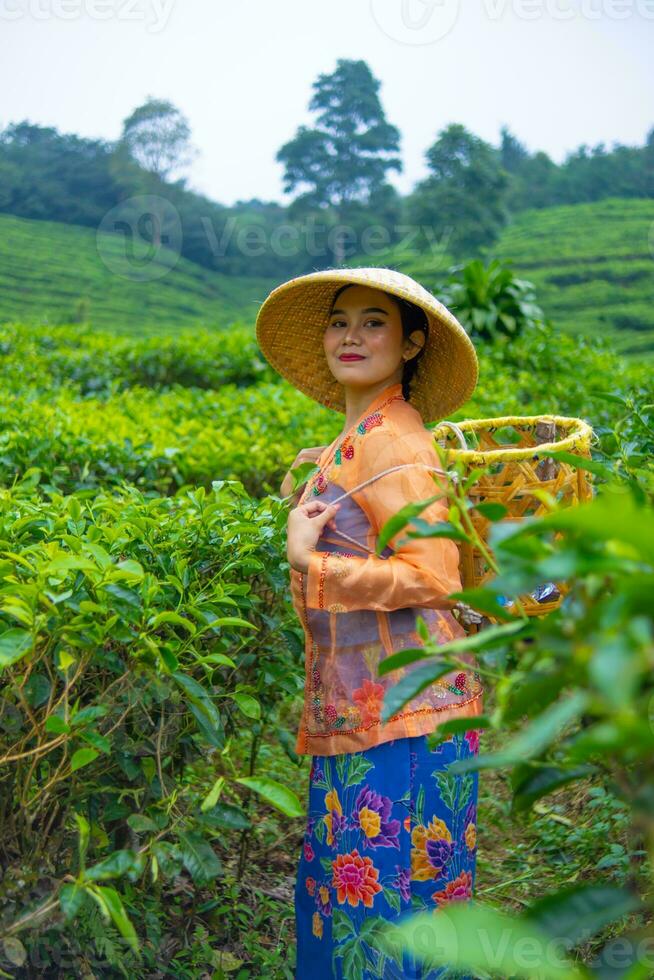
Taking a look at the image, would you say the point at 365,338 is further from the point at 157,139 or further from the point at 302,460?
the point at 157,139

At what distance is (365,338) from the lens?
1.67m

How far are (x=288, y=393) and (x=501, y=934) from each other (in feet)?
12.3

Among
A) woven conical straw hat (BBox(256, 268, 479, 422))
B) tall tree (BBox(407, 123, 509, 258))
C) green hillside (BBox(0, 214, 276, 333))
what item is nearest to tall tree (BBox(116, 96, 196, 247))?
green hillside (BBox(0, 214, 276, 333))

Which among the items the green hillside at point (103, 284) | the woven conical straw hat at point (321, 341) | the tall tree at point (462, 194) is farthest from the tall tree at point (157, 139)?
the woven conical straw hat at point (321, 341)

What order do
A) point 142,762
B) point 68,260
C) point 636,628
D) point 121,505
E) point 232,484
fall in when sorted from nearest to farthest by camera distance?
point 636,628 < point 142,762 < point 232,484 < point 121,505 < point 68,260

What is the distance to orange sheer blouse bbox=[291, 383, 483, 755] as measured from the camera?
146cm

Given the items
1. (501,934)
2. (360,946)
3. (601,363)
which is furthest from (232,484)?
(601,363)

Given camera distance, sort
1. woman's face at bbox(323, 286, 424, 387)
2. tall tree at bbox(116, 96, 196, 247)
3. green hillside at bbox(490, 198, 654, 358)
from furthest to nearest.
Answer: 1. tall tree at bbox(116, 96, 196, 247)
2. green hillside at bbox(490, 198, 654, 358)
3. woman's face at bbox(323, 286, 424, 387)

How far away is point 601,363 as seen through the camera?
518cm

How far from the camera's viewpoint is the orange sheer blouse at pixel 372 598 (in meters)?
1.46

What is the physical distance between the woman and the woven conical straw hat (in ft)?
0.03

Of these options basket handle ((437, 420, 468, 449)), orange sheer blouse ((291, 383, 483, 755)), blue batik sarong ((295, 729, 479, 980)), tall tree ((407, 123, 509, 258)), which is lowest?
blue batik sarong ((295, 729, 479, 980))

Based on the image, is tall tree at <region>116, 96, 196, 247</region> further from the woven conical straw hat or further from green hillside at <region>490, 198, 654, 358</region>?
Answer: the woven conical straw hat

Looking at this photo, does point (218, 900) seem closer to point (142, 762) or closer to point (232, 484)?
point (142, 762)
